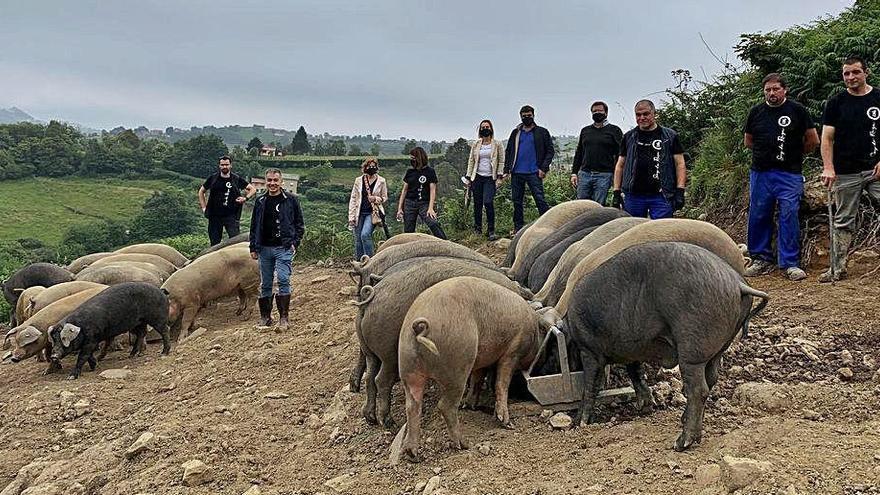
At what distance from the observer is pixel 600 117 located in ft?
31.6

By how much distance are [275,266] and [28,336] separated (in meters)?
3.13

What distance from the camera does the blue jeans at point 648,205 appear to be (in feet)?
25.8

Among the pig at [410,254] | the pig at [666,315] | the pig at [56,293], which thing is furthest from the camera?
the pig at [56,293]

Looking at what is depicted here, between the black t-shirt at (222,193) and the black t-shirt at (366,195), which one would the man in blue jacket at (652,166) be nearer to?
the black t-shirt at (366,195)

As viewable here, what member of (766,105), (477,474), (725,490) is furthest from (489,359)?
(766,105)

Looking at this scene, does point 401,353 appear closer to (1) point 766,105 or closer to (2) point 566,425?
(2) point 566,425

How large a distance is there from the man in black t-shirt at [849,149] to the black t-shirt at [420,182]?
548 centimetres

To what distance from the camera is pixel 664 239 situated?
5.52 m

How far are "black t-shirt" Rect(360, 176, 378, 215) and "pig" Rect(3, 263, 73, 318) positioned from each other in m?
5.03

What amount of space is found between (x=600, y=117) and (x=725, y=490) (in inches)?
268

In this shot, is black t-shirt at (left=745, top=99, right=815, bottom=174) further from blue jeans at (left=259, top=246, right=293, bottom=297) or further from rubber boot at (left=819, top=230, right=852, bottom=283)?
blue jeans at (left=259, top=246, right=293, bottom=297)

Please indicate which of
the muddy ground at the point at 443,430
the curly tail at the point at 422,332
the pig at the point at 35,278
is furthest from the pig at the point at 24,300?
the curly tail at the point at 422,332

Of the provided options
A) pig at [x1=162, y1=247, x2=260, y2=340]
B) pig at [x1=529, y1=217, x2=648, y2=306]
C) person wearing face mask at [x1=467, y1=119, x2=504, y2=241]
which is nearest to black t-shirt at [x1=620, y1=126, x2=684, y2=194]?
pig at [x1=529, y1=217, x2=648, y2=306]

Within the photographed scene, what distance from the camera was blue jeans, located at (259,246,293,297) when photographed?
29.0ft
